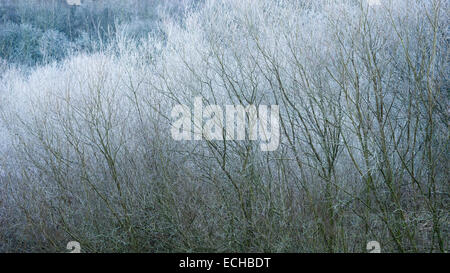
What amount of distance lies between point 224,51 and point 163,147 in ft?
4.73

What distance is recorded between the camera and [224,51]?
4.47m

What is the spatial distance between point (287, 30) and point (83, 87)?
2.60 m

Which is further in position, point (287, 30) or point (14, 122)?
point (14, 122)

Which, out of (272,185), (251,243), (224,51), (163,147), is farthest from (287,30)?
(251,243)

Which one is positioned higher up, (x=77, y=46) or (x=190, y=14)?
(x=190, y=14)

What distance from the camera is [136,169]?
15.7ft

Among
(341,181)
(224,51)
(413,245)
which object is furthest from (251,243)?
(224,51)

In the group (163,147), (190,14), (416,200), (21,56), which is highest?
(190,14)

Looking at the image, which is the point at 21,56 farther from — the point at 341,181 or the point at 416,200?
the point at 416,200

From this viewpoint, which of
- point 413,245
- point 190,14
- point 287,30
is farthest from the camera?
point 190,14

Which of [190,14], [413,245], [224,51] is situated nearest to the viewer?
[413,245]

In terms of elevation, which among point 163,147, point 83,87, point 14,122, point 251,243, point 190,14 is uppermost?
point 190,14
